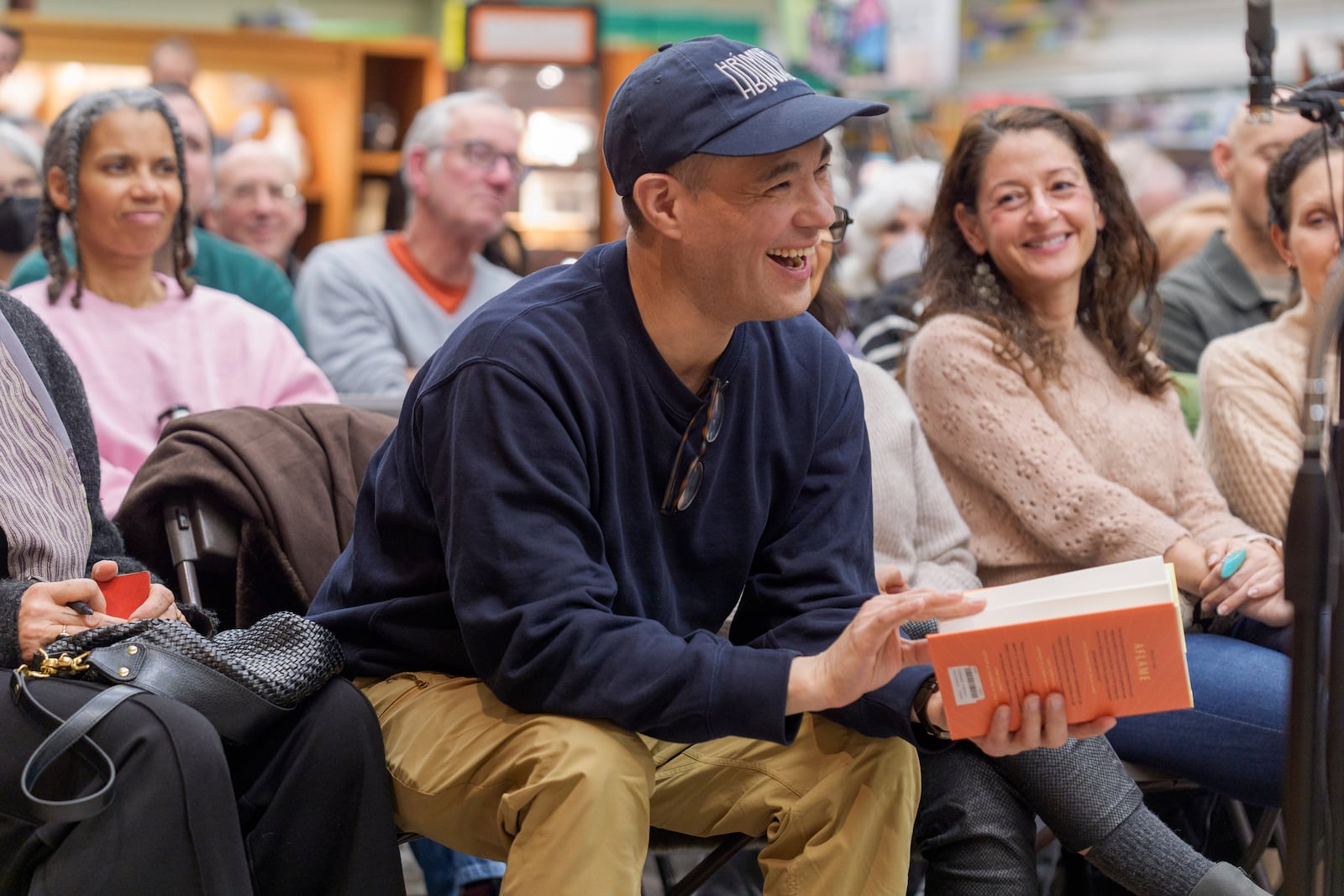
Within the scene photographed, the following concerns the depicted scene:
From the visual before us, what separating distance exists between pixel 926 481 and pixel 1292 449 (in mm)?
742

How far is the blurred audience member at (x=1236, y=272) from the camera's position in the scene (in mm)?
3605

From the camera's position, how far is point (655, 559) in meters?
1.85

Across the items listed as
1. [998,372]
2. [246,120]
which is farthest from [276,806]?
[246,120]

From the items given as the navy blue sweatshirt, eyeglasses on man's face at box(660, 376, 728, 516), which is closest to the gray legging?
the navy blue sweatshirt

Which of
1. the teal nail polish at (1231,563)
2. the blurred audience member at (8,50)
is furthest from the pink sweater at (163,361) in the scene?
the blurred audience member at (8,50)

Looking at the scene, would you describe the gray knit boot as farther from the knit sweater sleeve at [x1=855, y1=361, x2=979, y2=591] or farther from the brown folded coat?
the brown folded coat

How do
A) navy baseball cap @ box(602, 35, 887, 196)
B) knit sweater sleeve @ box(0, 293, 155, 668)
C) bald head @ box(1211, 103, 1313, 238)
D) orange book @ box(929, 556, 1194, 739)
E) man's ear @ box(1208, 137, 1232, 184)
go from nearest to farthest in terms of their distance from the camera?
orange book @ box(929, 556, 1194, 739), navy baseball cap @ box(602, 35, 887, 196), knit sweater sleeve @ box(0, 293, 155, 668), bald head @ box(1211, 103, 1313, 238), man's ear @ box(1208, 137, 1232, 184)

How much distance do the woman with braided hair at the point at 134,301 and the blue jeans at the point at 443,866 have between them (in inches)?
36.1

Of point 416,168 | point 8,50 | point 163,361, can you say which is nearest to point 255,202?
point 416,168

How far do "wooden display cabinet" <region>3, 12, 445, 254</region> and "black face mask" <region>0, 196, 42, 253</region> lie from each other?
3.82 m

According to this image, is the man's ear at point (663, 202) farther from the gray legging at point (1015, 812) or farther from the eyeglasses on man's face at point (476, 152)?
the eyeglasses on man's face at point (476, 152)

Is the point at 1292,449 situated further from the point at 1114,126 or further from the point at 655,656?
the point at 1114,126

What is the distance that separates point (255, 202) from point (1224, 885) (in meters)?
4.15

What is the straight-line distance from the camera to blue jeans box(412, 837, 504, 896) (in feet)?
8.95
